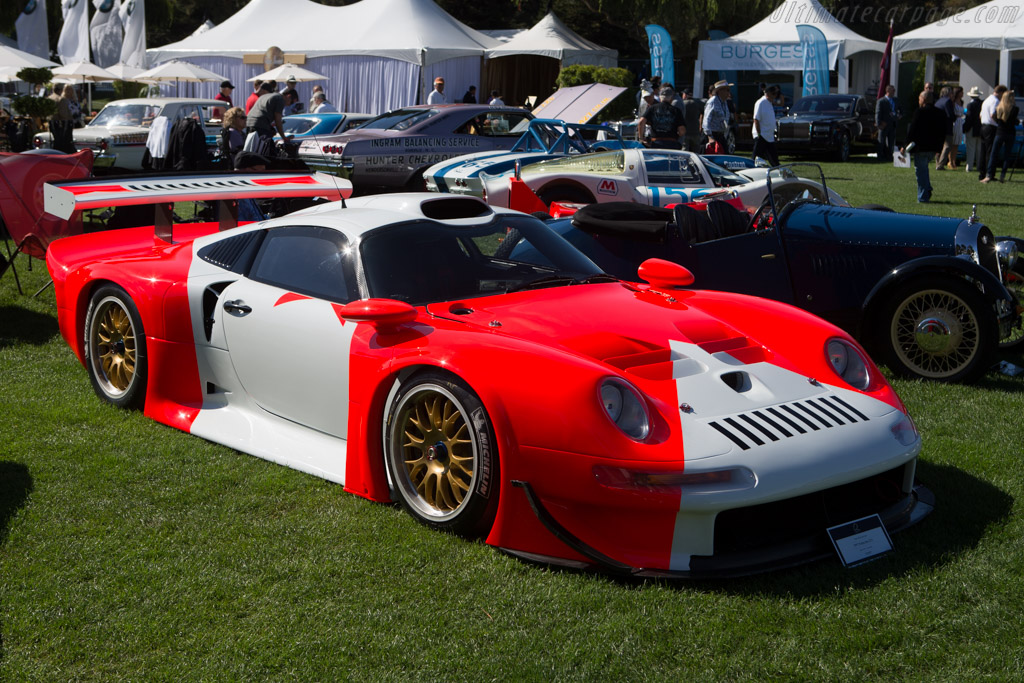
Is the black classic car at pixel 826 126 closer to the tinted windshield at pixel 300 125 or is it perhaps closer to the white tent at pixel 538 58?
the white tent at pixel 538 58

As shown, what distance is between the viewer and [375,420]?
162 inches

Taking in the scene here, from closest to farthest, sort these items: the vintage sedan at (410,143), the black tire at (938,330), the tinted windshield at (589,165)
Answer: the black tire at (938,330), the tinted windshield at (589,165), the vintage sedan at (410,143)

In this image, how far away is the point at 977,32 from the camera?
23125mm

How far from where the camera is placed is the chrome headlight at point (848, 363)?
4.17 metres

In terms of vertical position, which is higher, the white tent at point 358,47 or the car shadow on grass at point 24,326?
the white tent at point 358,47

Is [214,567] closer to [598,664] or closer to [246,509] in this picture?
[246,509]

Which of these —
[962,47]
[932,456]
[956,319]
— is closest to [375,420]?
[932,456]

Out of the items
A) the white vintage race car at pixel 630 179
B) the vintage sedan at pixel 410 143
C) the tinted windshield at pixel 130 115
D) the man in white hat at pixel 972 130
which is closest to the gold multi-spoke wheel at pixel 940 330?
the white vintage race car at pixel 630 179

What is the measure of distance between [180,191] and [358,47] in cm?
2179

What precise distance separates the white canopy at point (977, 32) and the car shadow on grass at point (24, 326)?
68.5 feet

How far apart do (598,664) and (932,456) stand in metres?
2.50

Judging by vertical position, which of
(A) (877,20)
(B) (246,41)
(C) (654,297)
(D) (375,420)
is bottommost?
(D) (375,420)

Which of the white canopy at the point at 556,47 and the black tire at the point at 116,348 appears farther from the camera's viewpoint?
the white canopy at the point at 556,47

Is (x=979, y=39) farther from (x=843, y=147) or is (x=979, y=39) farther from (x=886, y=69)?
(x=843, y=147)
